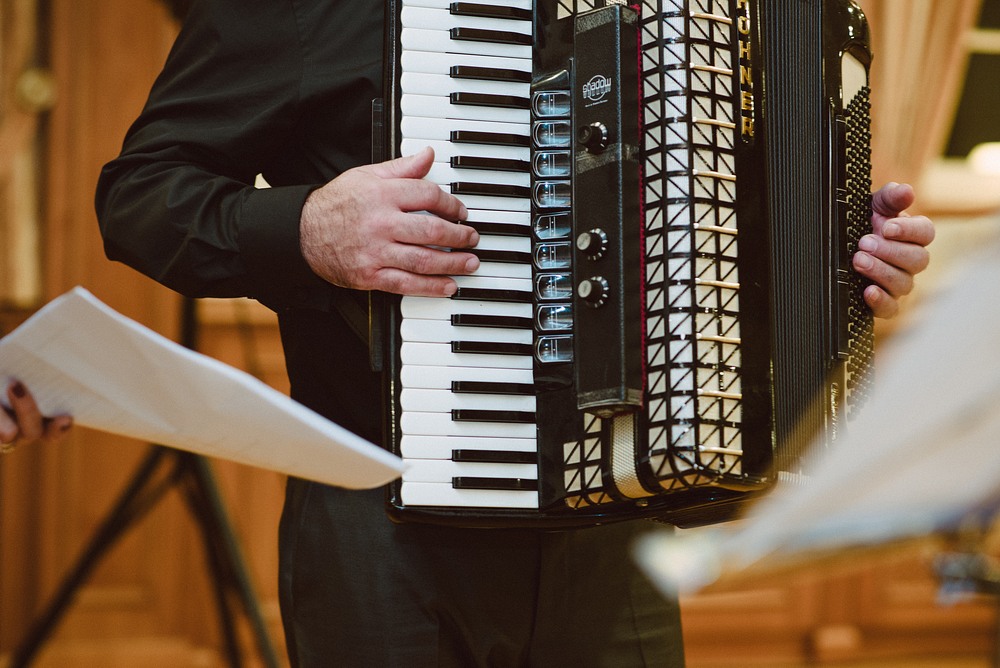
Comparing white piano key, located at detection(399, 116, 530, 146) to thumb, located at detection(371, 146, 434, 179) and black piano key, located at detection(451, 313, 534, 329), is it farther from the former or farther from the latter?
black piano key, located at detection(451, 313, 534, 329)

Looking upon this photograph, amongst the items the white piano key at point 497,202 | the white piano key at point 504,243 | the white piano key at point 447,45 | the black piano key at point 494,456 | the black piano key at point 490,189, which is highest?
the white piano key at point 447,45

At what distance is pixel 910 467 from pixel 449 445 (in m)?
0.60

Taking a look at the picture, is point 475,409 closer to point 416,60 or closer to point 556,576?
point 556,576

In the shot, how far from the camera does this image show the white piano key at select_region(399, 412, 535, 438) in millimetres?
873

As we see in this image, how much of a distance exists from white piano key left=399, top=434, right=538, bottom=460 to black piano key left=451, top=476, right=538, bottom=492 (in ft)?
0.08

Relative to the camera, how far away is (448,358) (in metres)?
0.88

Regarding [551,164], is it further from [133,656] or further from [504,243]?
[133,656]

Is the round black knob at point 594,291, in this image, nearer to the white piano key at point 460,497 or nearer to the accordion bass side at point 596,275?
the accordion bass side at point 596,275

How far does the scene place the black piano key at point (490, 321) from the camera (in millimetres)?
888

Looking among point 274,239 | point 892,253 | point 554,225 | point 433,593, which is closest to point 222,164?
point 274,239

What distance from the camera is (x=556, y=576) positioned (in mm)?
975

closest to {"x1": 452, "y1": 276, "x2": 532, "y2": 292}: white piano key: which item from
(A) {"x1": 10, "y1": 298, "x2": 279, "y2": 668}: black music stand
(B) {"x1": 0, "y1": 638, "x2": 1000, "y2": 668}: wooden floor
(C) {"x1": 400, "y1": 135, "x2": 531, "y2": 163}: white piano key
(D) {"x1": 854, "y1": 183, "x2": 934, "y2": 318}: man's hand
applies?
(C) {"x1": 400, "y1": 135, "x2": 531, "y2": 163}: white piano key

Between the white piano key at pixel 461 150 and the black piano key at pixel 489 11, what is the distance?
0.12 m

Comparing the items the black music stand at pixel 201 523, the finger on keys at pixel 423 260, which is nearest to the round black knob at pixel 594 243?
the finger on keys at pixel 423 260
